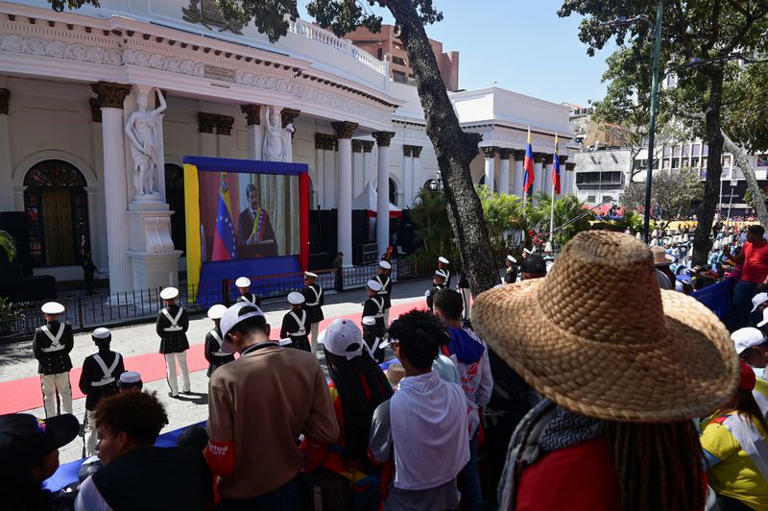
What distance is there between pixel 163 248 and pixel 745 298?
14034mm

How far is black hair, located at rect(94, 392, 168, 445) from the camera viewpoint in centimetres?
246

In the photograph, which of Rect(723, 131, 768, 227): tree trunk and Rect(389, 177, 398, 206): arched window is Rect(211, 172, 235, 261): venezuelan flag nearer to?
Rect(389, 177, 398, 206): arched window

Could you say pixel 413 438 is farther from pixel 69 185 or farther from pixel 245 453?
pixel 69 185

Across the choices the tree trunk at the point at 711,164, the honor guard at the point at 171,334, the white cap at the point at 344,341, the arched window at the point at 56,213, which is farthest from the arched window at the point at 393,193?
the white cap at the point at 344,341

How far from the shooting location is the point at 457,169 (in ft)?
20.3

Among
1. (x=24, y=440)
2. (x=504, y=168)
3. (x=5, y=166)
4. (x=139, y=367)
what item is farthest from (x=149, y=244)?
(x=504, y=168)

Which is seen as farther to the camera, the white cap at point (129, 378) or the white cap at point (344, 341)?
the white cap at point (129, 378)

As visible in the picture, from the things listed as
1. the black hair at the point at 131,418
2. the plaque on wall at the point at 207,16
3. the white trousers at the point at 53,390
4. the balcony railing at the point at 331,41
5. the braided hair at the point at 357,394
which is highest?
the balcony railing at the point at 331,41

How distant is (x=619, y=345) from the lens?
56.4 inches

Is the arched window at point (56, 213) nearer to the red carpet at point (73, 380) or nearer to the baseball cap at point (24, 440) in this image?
the red carpet at point (73, 380)

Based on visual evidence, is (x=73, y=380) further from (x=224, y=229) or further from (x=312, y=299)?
(x=224, y=229)

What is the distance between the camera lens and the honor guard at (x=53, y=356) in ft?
22.5

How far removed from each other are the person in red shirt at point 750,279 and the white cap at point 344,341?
8.15m

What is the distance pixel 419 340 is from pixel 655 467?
1683 mm
